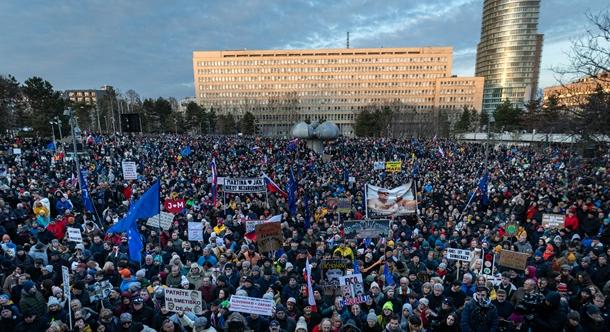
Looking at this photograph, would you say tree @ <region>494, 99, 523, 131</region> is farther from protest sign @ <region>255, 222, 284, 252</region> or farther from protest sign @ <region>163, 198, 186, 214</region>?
protest sign @ <region>255, 222, 284, 252</region>

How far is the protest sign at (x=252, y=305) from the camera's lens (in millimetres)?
5461

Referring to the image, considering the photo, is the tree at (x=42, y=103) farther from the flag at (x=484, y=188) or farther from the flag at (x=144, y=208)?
the flag at (x=484, y=188)

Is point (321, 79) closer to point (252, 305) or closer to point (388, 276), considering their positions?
point (388, 276)

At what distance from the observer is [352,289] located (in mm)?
6160

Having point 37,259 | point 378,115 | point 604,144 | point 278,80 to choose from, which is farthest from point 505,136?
point 278,80

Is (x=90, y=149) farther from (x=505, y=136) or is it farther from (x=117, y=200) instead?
(x=505, y=136)

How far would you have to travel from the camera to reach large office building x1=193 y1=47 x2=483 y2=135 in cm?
10506

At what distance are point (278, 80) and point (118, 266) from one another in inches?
4087

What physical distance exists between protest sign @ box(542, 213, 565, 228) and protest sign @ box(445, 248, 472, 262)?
4.85 meters

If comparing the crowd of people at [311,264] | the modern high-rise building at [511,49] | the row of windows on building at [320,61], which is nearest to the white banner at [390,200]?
the crowd of people at [311,264]

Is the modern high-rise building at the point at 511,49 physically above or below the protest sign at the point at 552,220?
above

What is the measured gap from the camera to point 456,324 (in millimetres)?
5109

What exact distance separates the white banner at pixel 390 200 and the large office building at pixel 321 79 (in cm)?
9373

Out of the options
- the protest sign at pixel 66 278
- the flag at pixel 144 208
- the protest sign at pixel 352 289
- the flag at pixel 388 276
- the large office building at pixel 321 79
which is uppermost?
the large office building at pixel 321 79
